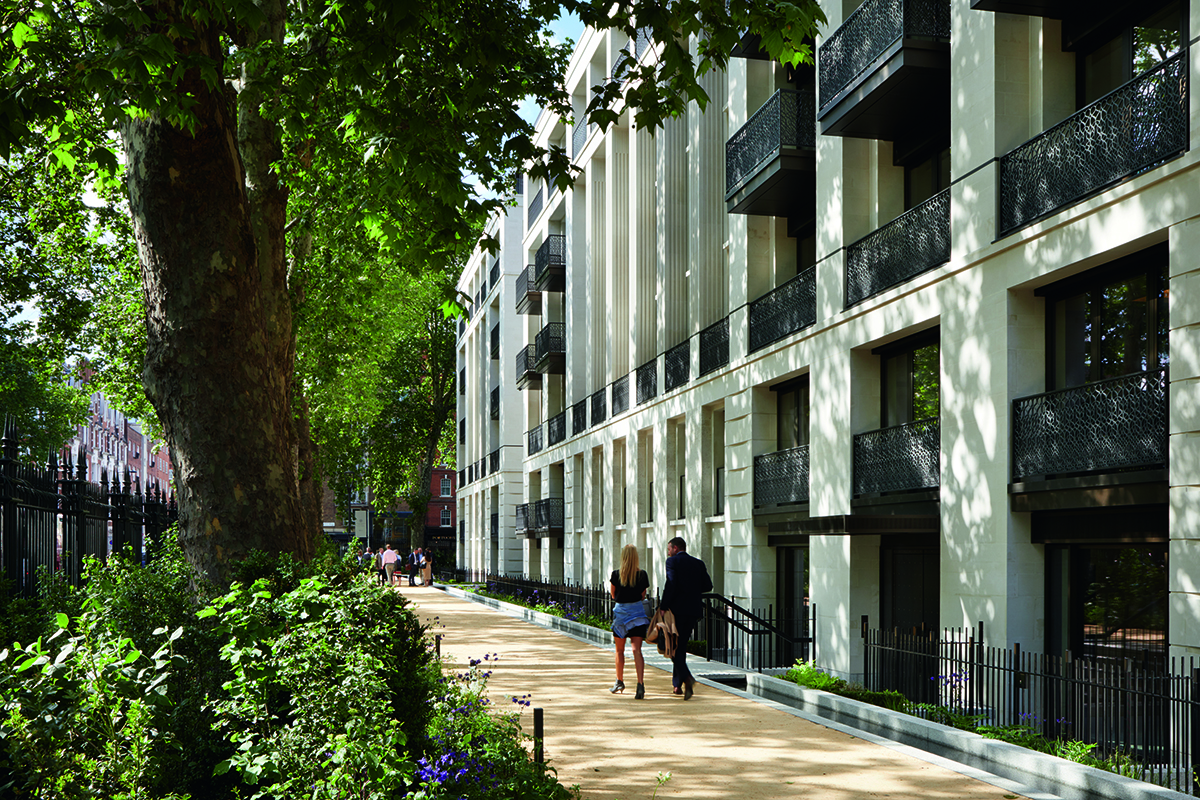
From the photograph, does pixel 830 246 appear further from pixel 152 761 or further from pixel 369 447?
pixel 369 447

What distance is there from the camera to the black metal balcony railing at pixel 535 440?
42.3 metres

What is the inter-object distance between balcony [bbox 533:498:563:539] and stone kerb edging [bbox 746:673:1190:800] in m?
24.8

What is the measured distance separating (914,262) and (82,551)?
11084mm

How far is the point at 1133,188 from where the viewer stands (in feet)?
36.2

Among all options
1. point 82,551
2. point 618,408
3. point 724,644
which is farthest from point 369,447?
point 82,551

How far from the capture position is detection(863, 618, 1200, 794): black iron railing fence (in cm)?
847

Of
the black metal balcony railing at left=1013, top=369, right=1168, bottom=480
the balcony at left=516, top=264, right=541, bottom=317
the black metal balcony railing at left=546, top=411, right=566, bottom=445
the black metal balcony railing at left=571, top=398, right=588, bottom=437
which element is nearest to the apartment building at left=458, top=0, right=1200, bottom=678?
the black metal balcony railing at left=1013, top=369, right=1168, bottom=480

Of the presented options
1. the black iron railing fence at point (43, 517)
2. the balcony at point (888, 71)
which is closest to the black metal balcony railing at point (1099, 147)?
the balcony at point (888, 71)

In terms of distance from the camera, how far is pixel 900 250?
52.3ft

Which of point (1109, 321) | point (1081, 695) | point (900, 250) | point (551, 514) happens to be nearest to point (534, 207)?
point (551, 514)

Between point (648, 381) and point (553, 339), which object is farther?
point (553, 339)

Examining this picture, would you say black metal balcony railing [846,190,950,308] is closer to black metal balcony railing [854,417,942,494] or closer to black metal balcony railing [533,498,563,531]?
black metal balcony railing [854,417,942,494]

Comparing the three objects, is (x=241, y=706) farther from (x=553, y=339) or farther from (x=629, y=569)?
(x=553, y=339)

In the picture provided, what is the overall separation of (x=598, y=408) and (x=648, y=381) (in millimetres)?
5041
